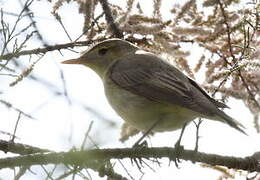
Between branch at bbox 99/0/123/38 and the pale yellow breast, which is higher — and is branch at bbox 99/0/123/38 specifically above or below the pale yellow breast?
above

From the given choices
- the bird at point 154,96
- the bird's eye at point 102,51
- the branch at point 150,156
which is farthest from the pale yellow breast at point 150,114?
the bird's eye at point 102,51

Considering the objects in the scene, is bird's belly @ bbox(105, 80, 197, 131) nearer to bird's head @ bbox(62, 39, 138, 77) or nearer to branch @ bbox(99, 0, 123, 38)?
branch @ bbox(99, 0, 123, 38)

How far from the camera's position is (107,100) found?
16.7ft

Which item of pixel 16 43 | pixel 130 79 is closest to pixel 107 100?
pixel 130 79

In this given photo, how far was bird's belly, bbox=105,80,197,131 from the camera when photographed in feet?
15.1

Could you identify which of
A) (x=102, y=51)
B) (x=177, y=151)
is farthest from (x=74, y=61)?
(x=177, y=151)

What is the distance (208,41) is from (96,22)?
942mm

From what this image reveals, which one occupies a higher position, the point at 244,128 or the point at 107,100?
the point at 107,100

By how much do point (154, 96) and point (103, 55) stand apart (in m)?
1.35

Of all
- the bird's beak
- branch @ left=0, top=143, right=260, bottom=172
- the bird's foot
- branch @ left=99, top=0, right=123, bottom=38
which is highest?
the bird's beak

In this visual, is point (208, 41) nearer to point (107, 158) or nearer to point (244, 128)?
point (244, 128)

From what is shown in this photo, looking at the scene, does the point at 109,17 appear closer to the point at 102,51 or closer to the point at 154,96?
the point at 154,96

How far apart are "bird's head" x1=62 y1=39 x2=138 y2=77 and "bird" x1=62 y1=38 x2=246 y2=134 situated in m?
0.02

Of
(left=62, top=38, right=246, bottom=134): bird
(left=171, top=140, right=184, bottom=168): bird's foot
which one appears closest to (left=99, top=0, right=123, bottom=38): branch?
(left=62, top=38, right=246, bottom=134): bird
